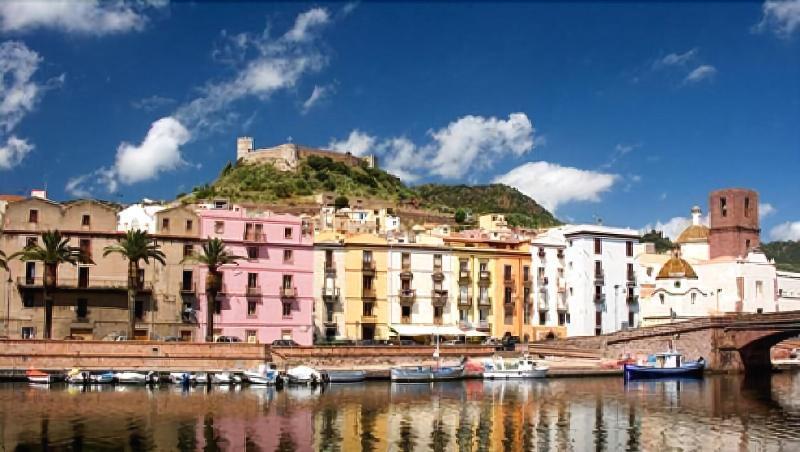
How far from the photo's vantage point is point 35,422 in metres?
49.2

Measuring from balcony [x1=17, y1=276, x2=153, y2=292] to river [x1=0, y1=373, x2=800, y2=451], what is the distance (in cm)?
1165

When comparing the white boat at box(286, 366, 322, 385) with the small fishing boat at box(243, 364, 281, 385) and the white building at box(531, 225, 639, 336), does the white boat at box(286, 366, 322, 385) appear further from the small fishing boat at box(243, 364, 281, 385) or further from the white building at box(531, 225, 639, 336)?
the white building at box(531, 225, 639, 336)

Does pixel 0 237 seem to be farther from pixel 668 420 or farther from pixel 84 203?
pixel 668 420

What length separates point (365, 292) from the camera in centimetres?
9219

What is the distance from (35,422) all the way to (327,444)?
16.1m

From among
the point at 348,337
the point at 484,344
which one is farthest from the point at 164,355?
the point at 484,344

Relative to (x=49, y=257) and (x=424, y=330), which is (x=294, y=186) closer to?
(x=424, y=330)

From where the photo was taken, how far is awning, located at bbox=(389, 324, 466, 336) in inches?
3575

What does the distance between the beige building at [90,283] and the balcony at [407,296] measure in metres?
21.2

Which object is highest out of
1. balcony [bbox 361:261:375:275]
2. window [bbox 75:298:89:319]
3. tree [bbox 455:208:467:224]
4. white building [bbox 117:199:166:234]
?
tree [bbox 455:208:467:224]

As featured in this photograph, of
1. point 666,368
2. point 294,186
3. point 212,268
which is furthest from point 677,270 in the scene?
point 294,186

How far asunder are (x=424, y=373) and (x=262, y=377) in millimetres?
13767

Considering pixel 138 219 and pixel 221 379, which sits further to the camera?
pixel 138 219

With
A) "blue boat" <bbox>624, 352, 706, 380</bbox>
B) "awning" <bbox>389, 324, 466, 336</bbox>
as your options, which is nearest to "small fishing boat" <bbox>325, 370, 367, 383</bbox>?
"awning" <bbox>389, 324, 466, 336</bbox>
